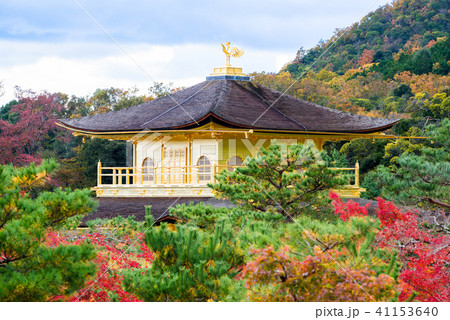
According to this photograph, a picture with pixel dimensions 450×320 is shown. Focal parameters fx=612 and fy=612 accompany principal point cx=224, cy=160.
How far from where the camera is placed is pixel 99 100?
49406 mm

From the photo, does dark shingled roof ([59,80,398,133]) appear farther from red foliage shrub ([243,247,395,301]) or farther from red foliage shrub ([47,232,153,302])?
red foliage shrub ([243,247,395,301])

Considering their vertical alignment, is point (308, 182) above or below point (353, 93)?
below

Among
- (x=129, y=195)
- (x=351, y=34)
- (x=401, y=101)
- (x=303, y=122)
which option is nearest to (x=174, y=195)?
(x=129, y=195)

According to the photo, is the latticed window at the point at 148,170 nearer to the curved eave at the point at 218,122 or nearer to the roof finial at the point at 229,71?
the curved eave at the point at 218,122

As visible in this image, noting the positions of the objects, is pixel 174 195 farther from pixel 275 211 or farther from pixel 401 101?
pixel 401 101

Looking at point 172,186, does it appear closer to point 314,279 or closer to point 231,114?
point 231,114

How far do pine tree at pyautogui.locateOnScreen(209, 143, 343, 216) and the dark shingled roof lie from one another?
541 cm

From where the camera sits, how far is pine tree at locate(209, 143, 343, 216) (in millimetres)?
13875

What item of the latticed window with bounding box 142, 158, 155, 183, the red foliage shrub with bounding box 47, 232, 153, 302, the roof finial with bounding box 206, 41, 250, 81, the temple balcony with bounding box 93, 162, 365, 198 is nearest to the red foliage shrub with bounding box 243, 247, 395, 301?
the red foliage shrub with bounding box 47, 232, 153, 302

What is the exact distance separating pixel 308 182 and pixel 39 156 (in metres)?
27.6

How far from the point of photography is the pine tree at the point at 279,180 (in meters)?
13.9

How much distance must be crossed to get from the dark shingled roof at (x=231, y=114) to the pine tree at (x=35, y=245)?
10.9 metres

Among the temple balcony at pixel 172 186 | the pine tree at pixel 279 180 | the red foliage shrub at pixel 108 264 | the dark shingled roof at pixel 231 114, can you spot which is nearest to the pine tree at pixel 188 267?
the red foliage shrub at pixel 108 264

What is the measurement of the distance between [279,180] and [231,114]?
682cm
